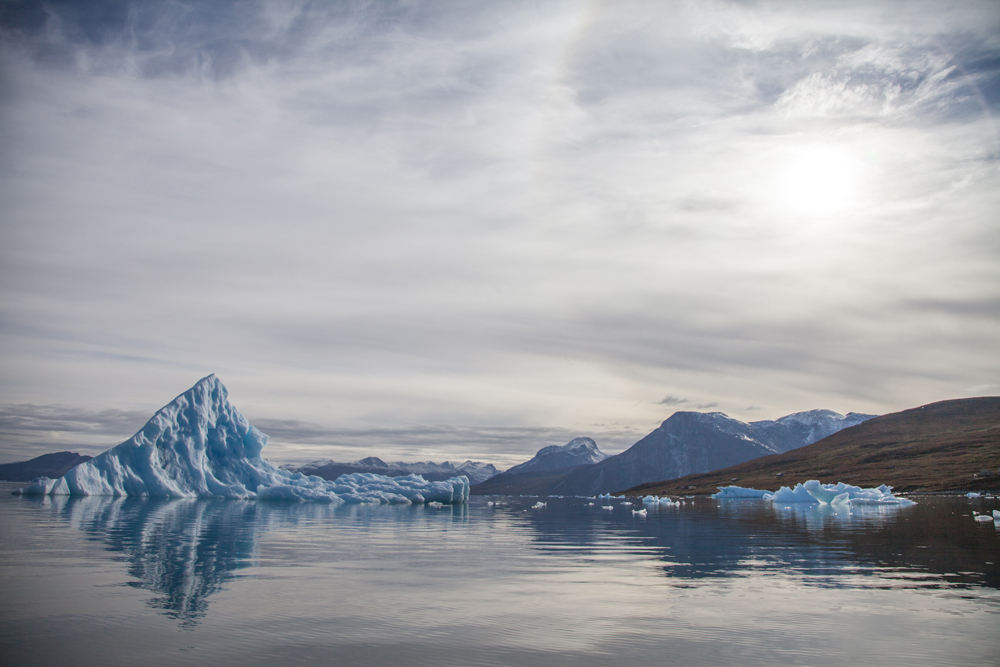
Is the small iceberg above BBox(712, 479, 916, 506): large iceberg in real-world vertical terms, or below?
below

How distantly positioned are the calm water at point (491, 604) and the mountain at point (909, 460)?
349 feet

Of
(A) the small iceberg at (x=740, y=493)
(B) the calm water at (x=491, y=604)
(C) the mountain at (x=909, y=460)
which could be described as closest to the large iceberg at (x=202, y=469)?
(B) the calm water at (x=491, y=604)

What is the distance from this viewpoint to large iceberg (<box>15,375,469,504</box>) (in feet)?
233

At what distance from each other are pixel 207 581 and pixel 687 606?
11978 mm

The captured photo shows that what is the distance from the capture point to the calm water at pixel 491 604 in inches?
402

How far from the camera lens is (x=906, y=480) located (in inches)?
4862

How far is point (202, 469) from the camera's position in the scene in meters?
77.2

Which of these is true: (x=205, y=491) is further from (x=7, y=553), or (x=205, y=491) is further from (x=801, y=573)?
(x=801, y=573)

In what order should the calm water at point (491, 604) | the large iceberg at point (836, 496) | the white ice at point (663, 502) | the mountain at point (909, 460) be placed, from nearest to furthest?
the calm water at point (491, 604) < the large iceberg at point (836, 496) < the white ice at point (663, 502) < the mountain at point (909, 460)

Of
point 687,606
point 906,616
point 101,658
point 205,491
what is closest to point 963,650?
point 906,616

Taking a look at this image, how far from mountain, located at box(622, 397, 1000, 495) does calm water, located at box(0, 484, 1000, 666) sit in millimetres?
106413

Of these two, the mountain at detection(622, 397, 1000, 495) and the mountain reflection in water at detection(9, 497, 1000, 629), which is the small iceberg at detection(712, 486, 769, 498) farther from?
the mountain reflection in water at detection(9, 497, 1000, 629)

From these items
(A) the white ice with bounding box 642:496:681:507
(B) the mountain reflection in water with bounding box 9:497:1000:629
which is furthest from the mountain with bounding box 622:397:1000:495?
(B) the mountain reflection in water with bounding box 9:497:1000:629

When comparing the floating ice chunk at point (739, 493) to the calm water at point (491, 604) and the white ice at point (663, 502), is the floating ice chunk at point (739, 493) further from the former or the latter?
the calm water at point (491, 604)
